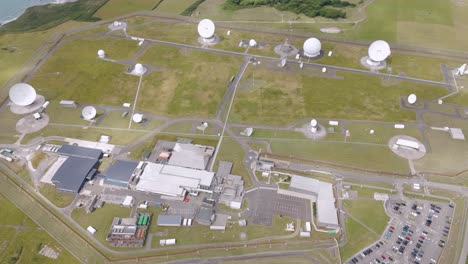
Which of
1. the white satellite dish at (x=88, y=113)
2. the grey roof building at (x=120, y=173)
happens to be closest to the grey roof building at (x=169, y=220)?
the grey roof building at (x=120, y=173)

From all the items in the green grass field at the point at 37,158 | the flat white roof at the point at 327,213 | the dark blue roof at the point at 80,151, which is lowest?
the flat white roof at the point at 327,213

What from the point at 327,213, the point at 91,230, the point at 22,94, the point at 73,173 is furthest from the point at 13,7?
the point at 327,213

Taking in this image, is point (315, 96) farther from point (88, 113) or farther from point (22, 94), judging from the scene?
point (22, 94)

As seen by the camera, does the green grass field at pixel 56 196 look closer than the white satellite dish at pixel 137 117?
Yes

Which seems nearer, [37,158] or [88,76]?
[37,158]

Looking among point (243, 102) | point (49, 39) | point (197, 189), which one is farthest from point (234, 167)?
point (49, 39)

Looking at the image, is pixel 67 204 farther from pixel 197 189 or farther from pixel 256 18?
pixel 256 18

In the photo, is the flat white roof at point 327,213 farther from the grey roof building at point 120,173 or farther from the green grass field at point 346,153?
the grey roof building at point 120,173
